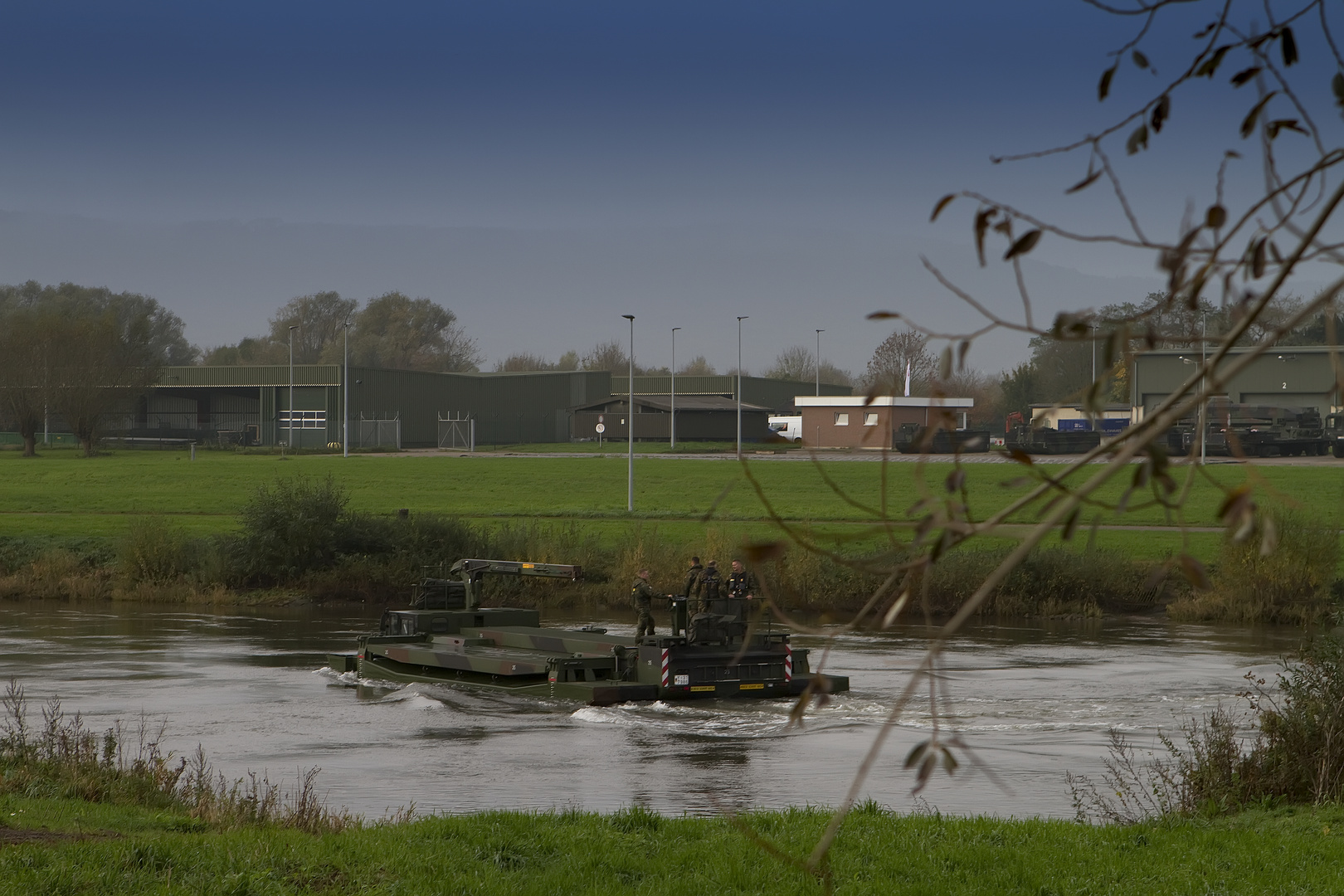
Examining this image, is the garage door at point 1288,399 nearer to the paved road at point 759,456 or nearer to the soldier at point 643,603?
the paved road at point 759,456

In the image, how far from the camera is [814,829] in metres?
11.5

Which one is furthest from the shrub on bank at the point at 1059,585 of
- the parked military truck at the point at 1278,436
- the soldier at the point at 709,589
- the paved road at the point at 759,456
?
the parked military truck at the point at 1278,436

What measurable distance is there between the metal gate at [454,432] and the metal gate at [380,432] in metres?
4.22

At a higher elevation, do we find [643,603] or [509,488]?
[509,488]

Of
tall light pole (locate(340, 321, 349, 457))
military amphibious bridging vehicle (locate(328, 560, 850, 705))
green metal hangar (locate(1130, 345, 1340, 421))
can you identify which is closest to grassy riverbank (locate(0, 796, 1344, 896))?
military amphibious bridging vehicle (locate(328, 560, 850, 705))

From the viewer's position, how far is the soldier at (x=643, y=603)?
2358 centimetres

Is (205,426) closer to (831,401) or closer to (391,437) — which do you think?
(391,437)

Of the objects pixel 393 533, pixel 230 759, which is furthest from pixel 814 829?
pixel 393 533

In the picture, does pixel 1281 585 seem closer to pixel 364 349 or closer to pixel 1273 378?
pixel 1273 378

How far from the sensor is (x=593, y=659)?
23.3 meters

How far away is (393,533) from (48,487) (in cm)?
2997

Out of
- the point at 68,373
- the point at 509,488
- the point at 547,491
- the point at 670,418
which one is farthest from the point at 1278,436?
the point at 68,373

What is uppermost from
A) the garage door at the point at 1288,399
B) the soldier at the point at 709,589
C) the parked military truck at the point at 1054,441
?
the garage door at the point at 1288,399

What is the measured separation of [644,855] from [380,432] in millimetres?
88983
